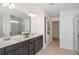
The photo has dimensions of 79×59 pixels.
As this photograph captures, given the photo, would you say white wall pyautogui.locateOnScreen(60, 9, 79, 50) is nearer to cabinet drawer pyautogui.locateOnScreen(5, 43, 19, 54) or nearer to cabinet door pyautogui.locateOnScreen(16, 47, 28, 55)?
cabinet door pyautogui.locateOnScreen(16, 47, 28, 55)

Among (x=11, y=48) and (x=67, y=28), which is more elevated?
(x=67, y=28)

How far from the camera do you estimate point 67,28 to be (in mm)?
5191

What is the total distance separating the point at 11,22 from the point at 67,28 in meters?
3.12

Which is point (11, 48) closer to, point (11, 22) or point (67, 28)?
point (11, 22)

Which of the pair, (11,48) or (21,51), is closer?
(11,48)

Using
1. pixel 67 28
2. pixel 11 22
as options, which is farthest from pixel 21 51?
pixel 67 28

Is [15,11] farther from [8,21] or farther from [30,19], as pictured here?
[30,19]

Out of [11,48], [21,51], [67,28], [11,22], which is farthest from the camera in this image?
[67,28]

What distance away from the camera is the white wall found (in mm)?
5027

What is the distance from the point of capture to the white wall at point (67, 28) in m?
5.03

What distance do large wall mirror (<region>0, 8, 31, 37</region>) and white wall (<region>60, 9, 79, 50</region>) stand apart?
240 centimetres

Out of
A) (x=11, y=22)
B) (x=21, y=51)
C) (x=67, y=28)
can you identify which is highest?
(x=11, y=22)

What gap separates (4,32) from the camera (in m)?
2.73
